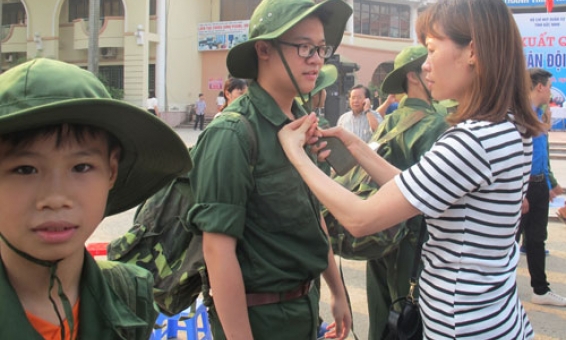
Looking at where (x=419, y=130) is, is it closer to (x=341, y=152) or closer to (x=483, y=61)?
(x=341, y=152)

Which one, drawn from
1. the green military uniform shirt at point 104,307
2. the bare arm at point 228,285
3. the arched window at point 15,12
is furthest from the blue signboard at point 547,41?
the arched window at point 15,12

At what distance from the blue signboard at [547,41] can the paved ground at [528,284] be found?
49.1 ft

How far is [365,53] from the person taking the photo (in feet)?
99.8

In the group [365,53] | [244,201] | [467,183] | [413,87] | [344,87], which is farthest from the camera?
[365,53]

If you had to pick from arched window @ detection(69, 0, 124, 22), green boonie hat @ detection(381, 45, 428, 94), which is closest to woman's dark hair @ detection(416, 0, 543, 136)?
green boonie hat @ detection(381, 45, 428, 94)

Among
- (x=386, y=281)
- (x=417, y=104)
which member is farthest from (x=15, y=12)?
(x=386, y=281)

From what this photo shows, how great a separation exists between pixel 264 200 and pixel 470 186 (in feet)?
2.20

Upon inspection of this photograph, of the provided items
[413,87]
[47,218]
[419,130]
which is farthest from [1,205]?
[413,87]

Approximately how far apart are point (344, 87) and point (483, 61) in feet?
39.1

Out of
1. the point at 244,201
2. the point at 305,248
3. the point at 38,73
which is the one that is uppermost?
the point at 38,73

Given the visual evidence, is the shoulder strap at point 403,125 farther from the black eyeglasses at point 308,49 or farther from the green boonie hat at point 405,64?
the black eyeglasses at point 308,49

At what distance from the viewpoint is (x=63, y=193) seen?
106 centimetres

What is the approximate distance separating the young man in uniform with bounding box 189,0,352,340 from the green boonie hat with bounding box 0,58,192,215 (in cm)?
38

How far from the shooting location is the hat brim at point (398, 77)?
343 centimetres
